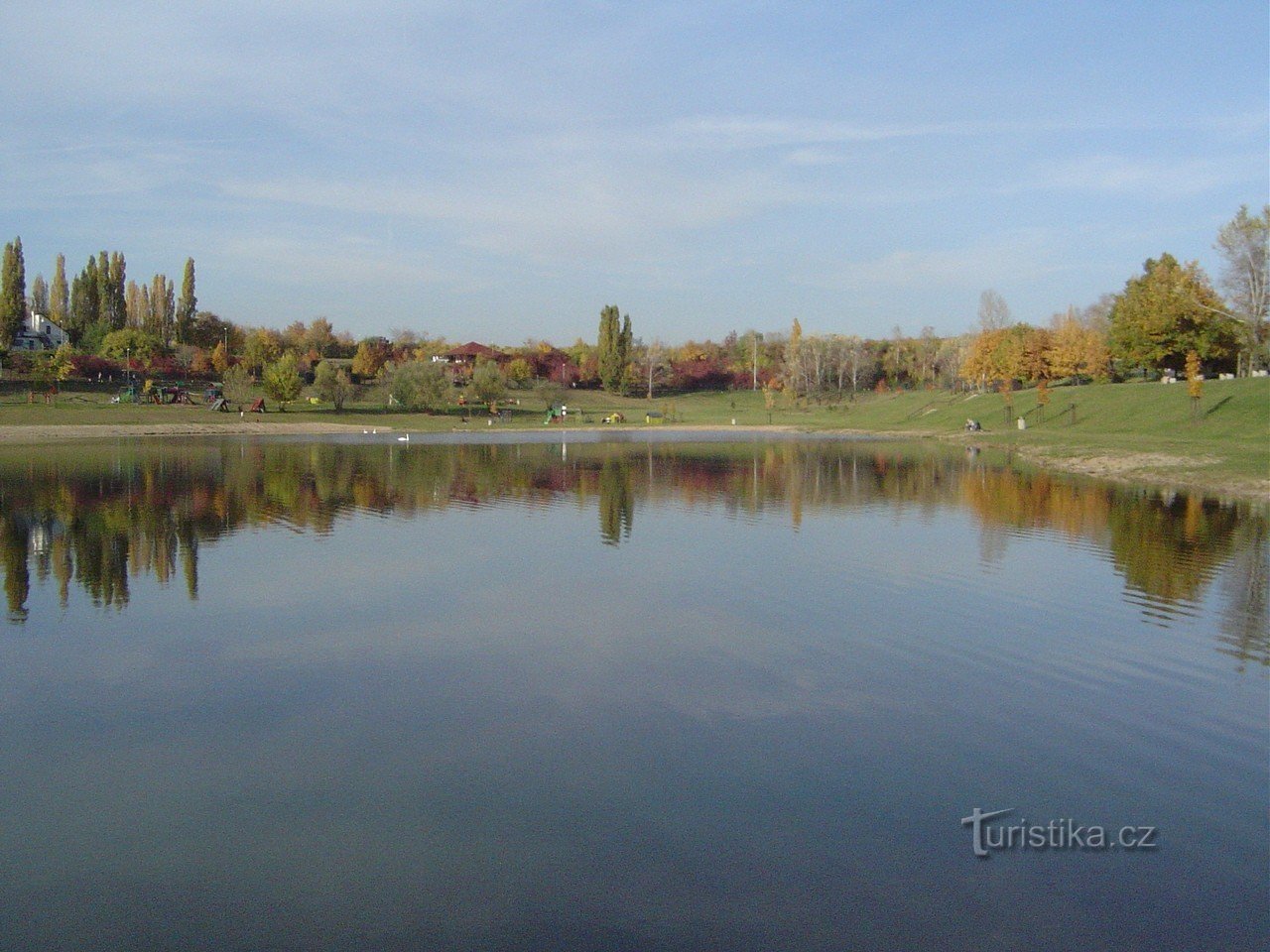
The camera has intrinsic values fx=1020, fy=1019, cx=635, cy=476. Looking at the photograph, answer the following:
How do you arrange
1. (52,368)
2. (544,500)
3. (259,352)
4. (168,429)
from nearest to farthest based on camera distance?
(544,500) → (168,429) → (52,368) → (259,352)

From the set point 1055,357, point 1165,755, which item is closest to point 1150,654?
point 1165,755

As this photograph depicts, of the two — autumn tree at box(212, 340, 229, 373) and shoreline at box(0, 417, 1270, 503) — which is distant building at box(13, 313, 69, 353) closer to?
autumn tree at box(212, 340, 229, 373)

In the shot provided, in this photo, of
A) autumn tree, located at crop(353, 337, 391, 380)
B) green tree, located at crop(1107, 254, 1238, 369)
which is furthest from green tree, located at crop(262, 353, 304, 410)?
green tree, located at crop(1107, 254, 1238, 369)

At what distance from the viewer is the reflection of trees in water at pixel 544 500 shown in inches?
671

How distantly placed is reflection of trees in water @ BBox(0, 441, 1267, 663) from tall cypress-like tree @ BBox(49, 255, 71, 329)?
86.7m

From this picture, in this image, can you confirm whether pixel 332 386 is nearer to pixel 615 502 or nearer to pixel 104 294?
pixel 104 294

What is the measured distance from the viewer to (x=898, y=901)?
6348mm

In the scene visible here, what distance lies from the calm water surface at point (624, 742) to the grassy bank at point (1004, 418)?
64.3 ft

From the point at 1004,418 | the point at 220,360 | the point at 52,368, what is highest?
the point at 220,360

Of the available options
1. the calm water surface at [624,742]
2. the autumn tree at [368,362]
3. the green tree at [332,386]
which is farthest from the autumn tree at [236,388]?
the calm water surface at [624,742]

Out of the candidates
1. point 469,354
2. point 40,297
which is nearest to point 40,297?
point 40,297

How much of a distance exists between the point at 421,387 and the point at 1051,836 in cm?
8671

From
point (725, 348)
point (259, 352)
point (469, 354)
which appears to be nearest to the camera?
point (259, 352)

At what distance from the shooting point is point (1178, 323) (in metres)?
63.5
